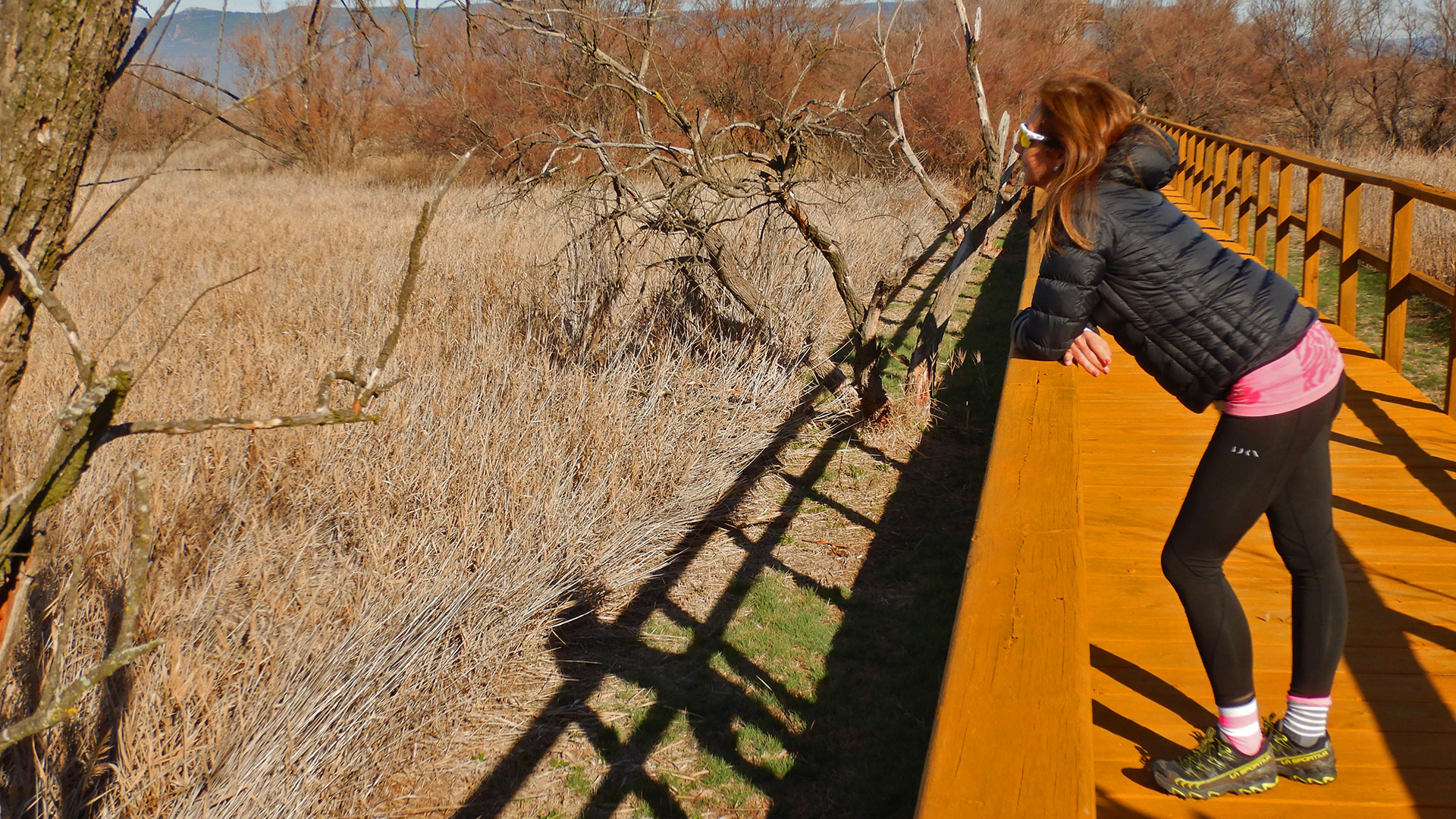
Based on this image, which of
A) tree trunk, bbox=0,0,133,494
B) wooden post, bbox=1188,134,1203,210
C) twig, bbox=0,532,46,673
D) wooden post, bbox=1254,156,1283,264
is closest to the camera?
tree trunk, bbox=0,0,133,494

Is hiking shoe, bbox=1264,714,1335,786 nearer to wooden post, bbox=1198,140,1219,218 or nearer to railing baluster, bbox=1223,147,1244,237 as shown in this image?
railing baluster, bbox=1223,147,1244,237

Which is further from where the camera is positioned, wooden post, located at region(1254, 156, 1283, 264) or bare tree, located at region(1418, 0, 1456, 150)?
bare tree, located at region(1418, 0, 1456, 150)

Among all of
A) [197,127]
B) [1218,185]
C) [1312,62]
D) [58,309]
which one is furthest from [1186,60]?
[58,309]

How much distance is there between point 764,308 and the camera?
23.0 ft

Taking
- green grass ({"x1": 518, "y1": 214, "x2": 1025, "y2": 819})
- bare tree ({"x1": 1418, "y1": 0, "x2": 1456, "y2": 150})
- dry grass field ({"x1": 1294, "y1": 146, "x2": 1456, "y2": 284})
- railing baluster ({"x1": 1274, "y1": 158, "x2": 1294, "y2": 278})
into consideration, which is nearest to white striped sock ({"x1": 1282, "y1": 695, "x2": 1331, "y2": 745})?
green grass ({"x1": 518, "y1": 214, "x2": 1025, "y2": 819})

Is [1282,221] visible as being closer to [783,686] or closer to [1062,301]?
[783,686]

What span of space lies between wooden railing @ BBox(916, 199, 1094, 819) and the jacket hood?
26.9 inches

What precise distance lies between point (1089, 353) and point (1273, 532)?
0.60 metres

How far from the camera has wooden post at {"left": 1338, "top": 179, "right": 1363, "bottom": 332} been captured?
18.6ft

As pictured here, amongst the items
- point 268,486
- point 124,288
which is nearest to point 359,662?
point 268,486

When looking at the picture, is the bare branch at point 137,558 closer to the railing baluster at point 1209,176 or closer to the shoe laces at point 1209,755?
the shoe laces at point 1209,755

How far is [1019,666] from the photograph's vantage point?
165cm

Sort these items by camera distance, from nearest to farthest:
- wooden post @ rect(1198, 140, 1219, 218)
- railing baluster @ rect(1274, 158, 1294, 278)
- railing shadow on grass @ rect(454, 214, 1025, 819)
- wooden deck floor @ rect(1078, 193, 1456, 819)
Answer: wooden deck floor @ rect(1078, 193, 1456, 819)
railing shadow on grass @ rect(454, 214, 1025, 819)
railing baluster @ rect(1274, 158, 1294, 278)
wooden post @ rect(1198, 140, 1219, 218)

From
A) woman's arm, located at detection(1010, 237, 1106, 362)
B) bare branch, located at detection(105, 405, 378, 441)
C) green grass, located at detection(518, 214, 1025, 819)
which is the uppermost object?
woman's arm, located at detection(1010, 237, 1106, 362)
